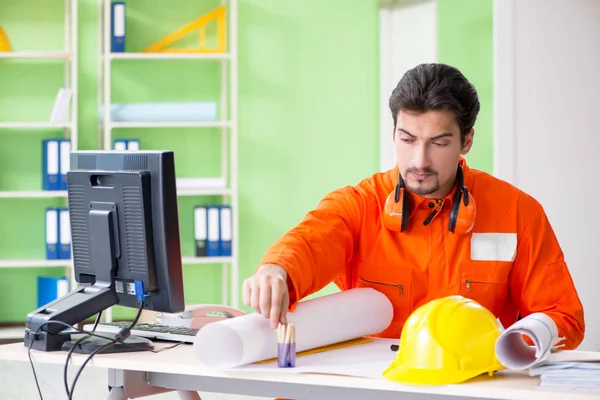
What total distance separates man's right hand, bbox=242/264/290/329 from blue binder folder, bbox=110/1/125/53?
131 inches

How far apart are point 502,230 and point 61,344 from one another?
3.63 feet

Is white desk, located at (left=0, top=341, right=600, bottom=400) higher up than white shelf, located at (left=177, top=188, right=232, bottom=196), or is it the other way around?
white shelf, located at (left=177, top=188, right=232, bottom=196)

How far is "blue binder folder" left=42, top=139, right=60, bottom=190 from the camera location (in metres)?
4.65

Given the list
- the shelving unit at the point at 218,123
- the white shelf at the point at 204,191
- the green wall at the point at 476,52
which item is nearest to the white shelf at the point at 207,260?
the shelving unit at the point at 218,123

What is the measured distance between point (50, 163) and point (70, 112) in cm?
41

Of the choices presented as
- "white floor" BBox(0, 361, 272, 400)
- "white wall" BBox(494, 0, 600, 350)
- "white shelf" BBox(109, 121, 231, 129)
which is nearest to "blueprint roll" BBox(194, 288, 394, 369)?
"white floor" BBox(0, 361, 272, 400)

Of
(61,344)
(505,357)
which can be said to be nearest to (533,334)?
(505,357)

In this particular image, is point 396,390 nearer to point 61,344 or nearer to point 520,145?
point 61,344

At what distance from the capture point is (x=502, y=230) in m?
2.15

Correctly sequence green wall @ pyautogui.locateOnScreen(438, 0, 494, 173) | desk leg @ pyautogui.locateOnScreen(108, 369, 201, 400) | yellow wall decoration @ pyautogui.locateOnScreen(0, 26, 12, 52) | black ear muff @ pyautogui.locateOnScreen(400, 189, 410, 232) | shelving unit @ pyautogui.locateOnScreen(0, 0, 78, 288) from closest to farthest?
desk leg @ pyautogui.locateOnScreen(108, 369, 201, 400) → black ear muff @ pyautogui.locateOnScreen(400, 189, 410, 232) → green wall @ pyautogui.locateOnScreen(438, 0, 494, 173) → shelving unit @ pyautogui.locateOnScreen(0, 0, 78, 288) → yellow wall decoration @ pyautogui.locateOnScreen(0, 26, 12, 52)

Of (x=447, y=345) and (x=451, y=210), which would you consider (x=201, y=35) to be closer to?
(x=451, y=210)

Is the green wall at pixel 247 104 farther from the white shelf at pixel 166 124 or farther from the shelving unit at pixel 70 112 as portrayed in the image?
the white shelf at pixel 166 124

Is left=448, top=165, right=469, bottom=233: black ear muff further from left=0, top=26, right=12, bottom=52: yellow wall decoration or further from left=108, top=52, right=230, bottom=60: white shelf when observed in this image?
left=0, top=26, right=12, bottom=52: yellow wall decoration

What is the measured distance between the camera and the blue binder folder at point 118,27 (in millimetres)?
4688
